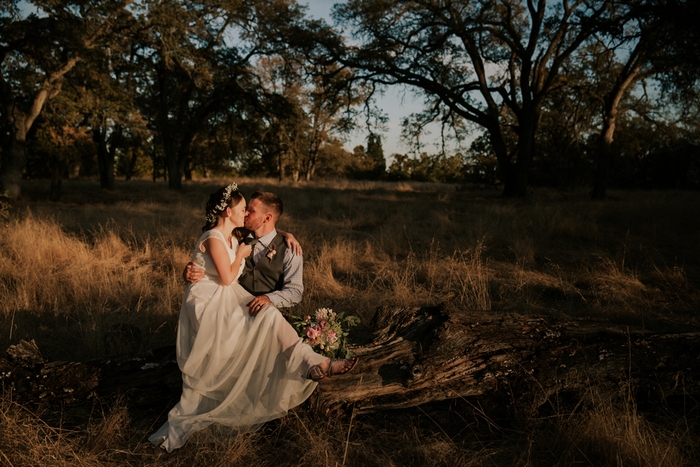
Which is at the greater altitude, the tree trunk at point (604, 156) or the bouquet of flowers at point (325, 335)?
the tree trunk at point (604, 156)

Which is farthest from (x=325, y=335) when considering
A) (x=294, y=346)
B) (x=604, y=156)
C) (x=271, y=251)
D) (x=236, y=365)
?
(x=604, y=156)

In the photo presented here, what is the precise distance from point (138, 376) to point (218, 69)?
17.6 meters

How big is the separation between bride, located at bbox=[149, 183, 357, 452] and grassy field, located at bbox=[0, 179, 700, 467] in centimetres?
17

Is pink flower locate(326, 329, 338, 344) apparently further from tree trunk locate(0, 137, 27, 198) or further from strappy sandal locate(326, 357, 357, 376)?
tree trunk locate(0, 137, 27, 198)

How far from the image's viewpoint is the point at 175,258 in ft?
23.2

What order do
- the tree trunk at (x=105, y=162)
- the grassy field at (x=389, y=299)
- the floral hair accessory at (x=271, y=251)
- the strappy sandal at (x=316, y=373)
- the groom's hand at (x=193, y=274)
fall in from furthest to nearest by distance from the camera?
the tree trunk at (x=105, y=162), the floral hair accessory at (x=271, y=251), the groom's hand at (x=193, y=274), the strappy sandal at (x=316, y=373), the grassy field at (x=389, y=299)

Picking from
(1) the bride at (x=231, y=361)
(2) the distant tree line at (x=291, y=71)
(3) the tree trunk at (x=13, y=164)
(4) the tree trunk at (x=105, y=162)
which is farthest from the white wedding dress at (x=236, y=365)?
(4) the tree trunk at (x=105, y=162)

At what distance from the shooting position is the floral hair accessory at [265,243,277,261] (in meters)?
3.50

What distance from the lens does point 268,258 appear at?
3.56 metres

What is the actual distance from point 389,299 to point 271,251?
7.73 ft

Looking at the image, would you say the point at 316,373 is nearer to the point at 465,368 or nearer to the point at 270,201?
the point at 465,368

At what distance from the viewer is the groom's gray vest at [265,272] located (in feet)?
11.8

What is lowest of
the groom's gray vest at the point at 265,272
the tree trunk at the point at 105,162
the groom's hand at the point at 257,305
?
the groom's hand at the point at 257,305

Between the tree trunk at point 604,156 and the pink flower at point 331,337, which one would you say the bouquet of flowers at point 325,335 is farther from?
the tree trunk at point 604,156
